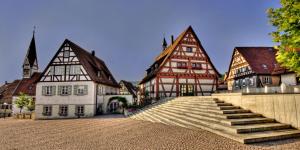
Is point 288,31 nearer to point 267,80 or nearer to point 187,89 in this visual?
point 187,89

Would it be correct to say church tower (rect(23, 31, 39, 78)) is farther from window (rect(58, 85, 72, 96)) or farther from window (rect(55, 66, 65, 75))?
window (rect(58, 85, 72, 96))

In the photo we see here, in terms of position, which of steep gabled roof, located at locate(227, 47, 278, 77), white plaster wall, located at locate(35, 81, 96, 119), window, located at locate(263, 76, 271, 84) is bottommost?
white plaster wall, located at locate(35, 81, 96, 119)

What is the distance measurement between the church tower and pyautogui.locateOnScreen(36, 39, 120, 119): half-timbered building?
23167mm

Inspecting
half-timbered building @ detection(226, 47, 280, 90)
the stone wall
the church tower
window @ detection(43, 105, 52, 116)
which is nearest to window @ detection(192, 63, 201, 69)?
half-timbered building @ detection(226, 47, 280, 90)

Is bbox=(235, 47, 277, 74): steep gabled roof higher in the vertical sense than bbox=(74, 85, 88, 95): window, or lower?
higher

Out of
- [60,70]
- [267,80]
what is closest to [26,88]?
[60,70]

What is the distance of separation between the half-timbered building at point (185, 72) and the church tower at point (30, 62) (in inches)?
1358

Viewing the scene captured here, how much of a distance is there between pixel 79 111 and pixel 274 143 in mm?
22322

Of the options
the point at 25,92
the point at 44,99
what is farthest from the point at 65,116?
the point at 25,92

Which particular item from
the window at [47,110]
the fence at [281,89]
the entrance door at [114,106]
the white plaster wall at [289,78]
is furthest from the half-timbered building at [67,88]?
the white plaster wall at [289,78]

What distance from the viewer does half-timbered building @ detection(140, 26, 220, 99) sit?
893 inches

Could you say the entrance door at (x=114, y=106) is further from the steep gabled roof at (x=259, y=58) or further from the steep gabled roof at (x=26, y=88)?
the steep gabled roof at (x=259, y=58)

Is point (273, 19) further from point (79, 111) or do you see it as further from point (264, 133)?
point (79, 111)

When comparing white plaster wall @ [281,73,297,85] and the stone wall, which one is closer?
the stone wall
